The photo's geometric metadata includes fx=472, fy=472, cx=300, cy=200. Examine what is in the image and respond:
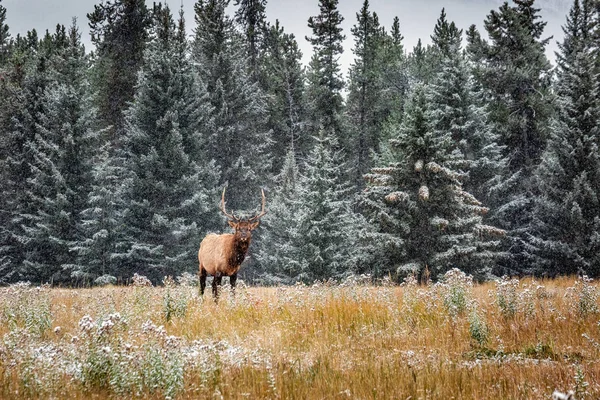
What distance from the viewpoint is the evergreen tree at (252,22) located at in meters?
41.7

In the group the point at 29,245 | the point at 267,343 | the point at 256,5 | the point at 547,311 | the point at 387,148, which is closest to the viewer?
the point at 267,343

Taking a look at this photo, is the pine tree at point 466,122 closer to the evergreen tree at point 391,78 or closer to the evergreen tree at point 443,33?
the evergreen tree at point 443,33

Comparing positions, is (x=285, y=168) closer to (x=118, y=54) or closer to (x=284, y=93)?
(x=284, y=93)

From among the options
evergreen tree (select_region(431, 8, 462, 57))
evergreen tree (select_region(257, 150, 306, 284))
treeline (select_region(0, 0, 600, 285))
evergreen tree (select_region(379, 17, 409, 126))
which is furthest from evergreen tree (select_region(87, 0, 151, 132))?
evergreen tree (select_region(431, 8, 462, 57))

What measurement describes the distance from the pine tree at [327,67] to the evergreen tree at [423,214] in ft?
58.7

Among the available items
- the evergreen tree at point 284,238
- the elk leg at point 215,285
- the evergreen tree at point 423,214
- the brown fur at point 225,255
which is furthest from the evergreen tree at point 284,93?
the elk leg at point 215,285

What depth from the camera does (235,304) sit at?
29.5ft

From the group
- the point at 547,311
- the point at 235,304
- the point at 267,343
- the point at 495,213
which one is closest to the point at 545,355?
the point at 547,311

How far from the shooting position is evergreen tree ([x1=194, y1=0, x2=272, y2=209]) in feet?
111

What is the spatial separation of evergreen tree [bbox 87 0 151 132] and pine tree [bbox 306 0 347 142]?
13934 millimetres

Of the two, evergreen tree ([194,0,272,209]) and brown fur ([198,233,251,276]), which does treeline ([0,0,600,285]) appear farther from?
brown fur ([198,233,251,276])

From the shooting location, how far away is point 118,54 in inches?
1415

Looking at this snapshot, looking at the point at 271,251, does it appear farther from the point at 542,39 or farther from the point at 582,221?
the point at 542,39

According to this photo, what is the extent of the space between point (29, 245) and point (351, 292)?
24598mm
